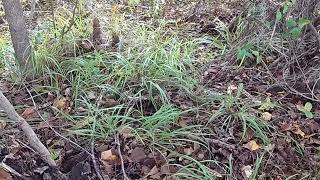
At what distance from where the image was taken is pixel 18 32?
2949 mm

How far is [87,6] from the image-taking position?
12.8ft

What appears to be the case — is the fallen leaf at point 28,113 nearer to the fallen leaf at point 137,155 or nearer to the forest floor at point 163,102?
the forest floor at point 163,102

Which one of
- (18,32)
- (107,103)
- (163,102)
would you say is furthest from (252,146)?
(18,32)

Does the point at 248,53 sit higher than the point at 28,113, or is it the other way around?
the point at 248,53

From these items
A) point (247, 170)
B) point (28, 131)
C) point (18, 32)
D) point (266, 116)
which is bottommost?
point (247, 170)

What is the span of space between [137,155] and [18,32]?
1216 mm

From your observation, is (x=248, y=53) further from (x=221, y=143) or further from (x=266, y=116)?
(x=221, y=143)

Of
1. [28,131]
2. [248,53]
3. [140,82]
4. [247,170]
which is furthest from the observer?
[248,53]

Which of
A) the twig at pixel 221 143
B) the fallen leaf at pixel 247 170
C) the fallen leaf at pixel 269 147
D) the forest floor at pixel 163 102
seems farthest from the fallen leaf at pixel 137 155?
the fallen leaf at pixel 269 147

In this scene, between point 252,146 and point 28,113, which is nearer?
point 252,146

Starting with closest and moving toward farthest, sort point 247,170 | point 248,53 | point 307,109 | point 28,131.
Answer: point 28,131, point 247,170, point 307,109, point 248,53

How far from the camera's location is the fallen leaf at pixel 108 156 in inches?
95.6

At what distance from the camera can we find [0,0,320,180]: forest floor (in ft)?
7.93

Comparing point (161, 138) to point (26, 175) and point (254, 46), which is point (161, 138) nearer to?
point (26, 175)
